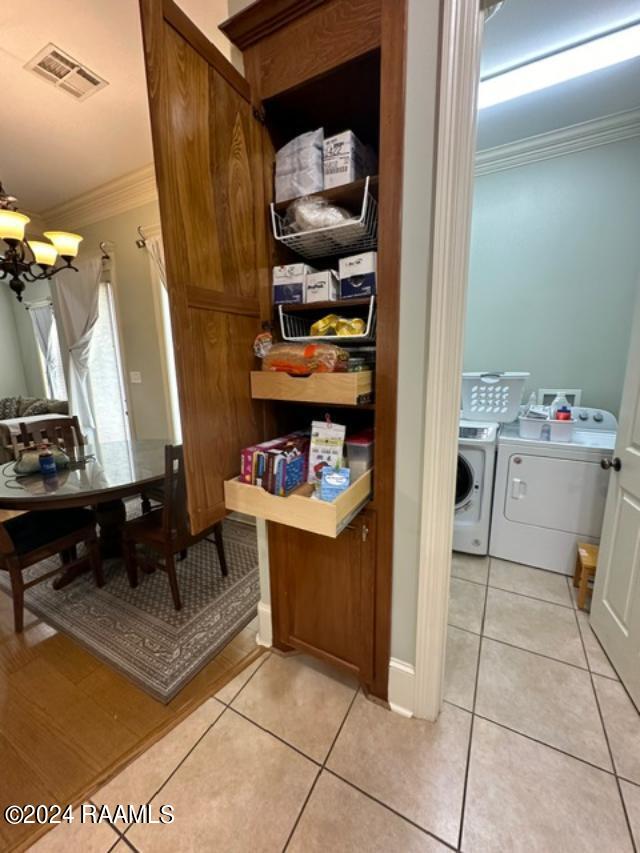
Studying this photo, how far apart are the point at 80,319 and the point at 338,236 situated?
11.4 feet

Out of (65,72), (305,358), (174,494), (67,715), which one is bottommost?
(67,715)

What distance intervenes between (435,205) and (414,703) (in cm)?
169

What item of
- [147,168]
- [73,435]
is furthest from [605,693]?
[147,168]

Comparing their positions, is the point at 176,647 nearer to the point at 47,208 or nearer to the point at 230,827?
the point at 230,827

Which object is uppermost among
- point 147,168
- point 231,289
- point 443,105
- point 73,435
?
point 147,168

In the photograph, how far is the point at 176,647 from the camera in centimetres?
Result: 168

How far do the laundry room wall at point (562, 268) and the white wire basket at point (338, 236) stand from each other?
186 cm

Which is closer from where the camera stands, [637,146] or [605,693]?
[605,693]

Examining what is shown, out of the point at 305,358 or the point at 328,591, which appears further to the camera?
the point at 328,591

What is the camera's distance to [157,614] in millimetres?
1900

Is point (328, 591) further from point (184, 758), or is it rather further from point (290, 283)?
point (290, 283)

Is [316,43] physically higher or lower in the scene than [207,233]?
higher

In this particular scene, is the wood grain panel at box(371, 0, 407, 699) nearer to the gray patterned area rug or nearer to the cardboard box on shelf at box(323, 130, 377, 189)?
the cardboard box on shelf at box(323, 130, 377, 189)

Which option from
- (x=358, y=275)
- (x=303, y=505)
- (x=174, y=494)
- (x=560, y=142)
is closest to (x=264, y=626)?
(x=174, y=494)
